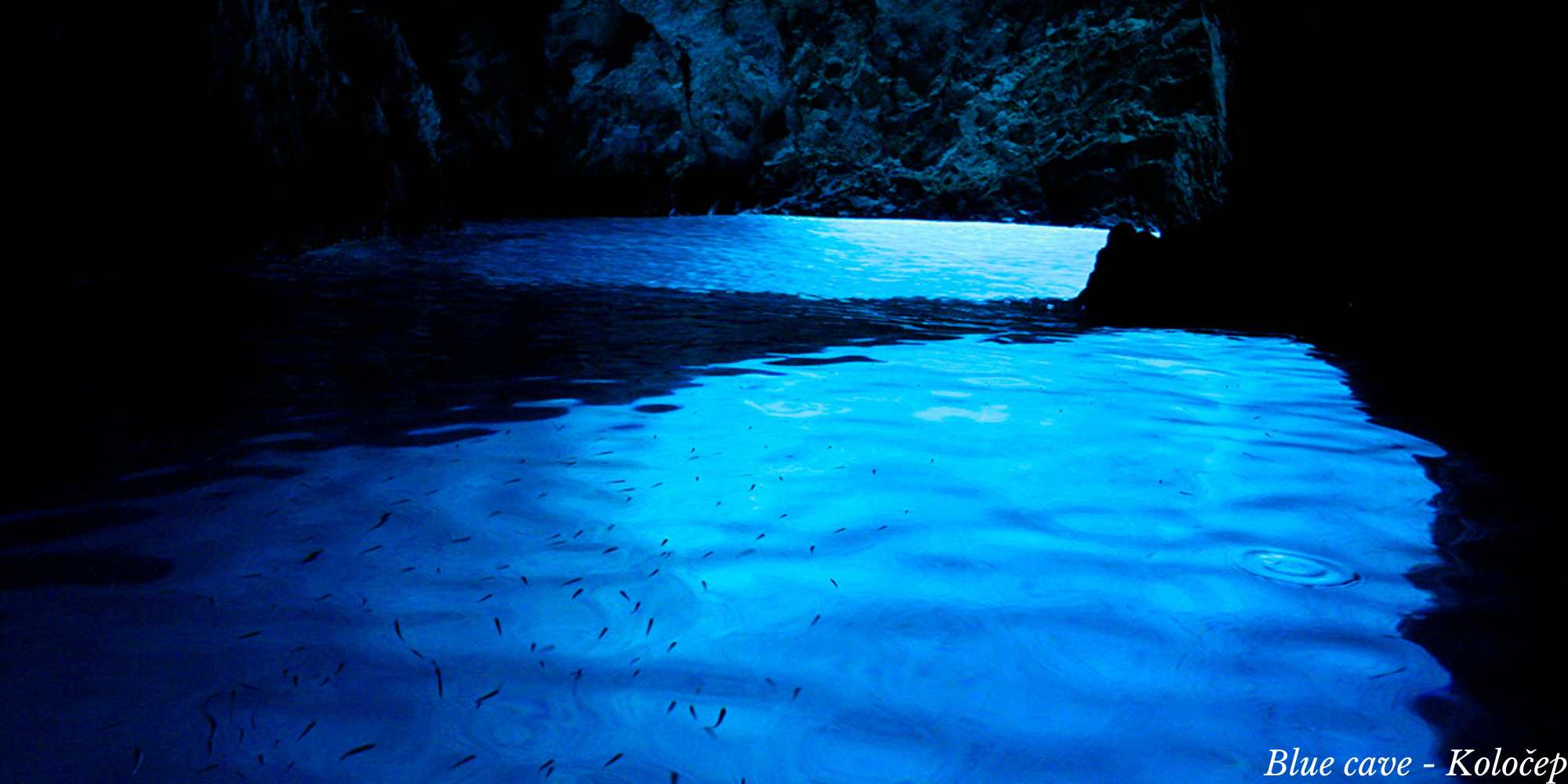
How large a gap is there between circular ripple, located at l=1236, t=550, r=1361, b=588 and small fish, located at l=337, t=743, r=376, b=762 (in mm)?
1644

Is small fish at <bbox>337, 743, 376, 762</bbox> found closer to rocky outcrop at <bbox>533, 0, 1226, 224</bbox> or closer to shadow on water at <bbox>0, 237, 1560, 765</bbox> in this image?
shadow on water at <bbox>0, 237, 1560, 765</bbox>

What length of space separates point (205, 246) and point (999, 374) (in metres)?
7.37

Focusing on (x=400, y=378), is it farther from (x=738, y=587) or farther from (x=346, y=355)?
(x=738, y=587)

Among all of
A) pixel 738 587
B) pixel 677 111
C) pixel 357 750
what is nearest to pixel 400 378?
pixel 738 587

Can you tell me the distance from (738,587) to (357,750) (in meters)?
0.74

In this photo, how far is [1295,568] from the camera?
191cm

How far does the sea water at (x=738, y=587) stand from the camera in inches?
50.8

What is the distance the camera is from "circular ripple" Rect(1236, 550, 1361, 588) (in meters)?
1.84

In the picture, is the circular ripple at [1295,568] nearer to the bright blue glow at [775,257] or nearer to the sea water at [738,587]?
the sea water at [738,587]

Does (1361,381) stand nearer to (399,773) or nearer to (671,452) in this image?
(671,452)

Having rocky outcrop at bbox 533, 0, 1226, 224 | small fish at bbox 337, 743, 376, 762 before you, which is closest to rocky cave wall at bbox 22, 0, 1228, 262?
rocky outcrop at bbox 533, 0, 1226, 224

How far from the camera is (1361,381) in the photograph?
13.1 feet

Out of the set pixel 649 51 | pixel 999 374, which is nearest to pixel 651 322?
pixel 999 374

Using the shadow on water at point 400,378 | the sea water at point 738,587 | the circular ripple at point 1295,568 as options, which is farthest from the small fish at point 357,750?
the circular ripple at point 1295,568
